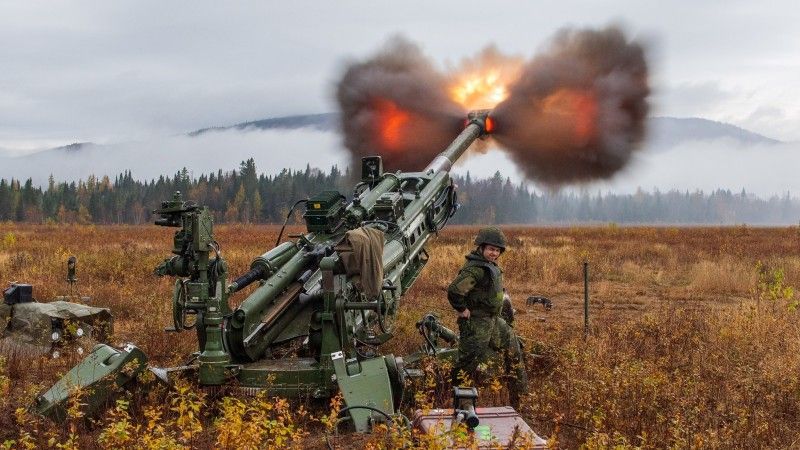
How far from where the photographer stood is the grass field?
562cm

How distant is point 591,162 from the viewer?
48.1 ft

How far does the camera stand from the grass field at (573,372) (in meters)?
5.62

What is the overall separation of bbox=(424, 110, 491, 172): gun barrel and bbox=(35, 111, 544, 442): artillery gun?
2929 mm

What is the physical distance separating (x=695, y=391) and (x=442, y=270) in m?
12.3

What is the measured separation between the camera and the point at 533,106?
14039 millimetres

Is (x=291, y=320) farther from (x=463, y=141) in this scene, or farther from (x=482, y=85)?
(x=482, y=85)

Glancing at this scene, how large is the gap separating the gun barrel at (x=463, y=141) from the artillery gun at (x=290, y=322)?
2.93 meters

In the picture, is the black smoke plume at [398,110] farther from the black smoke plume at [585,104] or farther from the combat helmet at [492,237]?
the combat helmet at [492,237]

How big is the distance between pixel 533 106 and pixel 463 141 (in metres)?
2.32

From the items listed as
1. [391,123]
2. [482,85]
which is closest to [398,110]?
[391,123]

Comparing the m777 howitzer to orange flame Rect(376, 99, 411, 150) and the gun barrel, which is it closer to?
the gun barrel

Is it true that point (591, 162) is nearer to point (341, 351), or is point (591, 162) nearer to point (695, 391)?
point (695, 391)

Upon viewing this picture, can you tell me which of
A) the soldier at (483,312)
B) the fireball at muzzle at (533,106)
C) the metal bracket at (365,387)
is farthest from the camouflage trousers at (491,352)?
the fireball at muzzle at (533,106)

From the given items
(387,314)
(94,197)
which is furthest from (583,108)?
(94,197)
